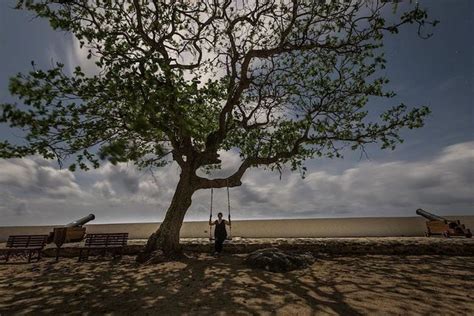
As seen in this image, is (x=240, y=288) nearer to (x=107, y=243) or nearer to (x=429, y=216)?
(x=107, y=243)

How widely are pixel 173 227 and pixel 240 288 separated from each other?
18.3 feet

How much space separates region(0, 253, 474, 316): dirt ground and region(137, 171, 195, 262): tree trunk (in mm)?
1010

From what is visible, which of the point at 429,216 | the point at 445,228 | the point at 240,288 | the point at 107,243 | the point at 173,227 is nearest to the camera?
the point at 240,288

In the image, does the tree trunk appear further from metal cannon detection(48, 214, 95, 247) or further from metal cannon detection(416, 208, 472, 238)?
metal cannon detection(416, 208, 472, 238)

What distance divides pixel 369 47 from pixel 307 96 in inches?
131

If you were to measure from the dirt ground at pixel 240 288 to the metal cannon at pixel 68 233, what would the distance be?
3.41m

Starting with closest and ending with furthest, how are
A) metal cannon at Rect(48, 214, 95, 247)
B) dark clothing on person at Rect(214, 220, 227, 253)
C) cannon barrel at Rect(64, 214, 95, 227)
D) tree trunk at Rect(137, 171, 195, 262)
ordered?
1. tree trunk at Rect(137, 171, 195, 262)
2. dark clothing on person at Rect(214, 220, 227, 253)
3. metal cannon at Rect(48, 214, 95, 247)
4. cannon barrel at Rect(64, 214, 95, 227)

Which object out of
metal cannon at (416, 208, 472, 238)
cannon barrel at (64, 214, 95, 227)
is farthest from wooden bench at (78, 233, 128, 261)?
metal cannon at (416, 208, 472, 238)

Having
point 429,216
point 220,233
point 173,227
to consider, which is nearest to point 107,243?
point 173,227

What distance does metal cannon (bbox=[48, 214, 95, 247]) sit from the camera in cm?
1452

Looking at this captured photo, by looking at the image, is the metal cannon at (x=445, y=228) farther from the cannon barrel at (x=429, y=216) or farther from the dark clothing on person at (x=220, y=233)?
the dark clothing on person at (x=220, y=233)

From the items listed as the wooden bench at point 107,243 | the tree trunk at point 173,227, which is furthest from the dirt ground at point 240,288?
the wooden bench at point 107,243

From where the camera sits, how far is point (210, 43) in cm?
1255

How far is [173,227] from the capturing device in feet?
40.2
